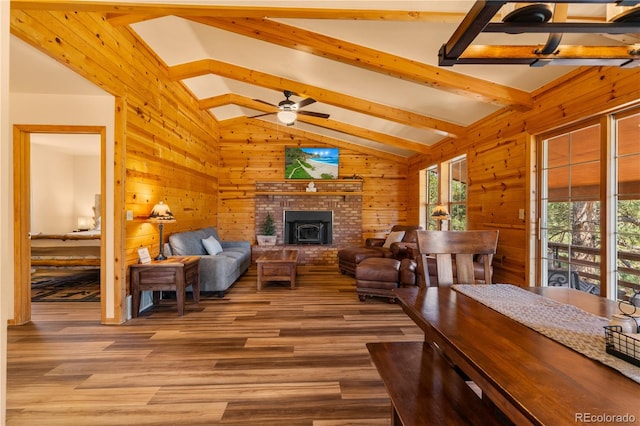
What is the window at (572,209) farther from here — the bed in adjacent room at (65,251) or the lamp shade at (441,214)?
the bed in adjacent room at (65,251)

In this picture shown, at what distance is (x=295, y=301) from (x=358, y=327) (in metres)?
1.15

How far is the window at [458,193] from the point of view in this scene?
5.18m

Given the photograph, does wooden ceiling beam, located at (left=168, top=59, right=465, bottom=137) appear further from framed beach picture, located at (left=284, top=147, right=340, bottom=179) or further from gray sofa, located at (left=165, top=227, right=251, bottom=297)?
framed beach picture, located at (left=284, top=147, right=340, bottom=179)

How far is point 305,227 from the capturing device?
277 inches

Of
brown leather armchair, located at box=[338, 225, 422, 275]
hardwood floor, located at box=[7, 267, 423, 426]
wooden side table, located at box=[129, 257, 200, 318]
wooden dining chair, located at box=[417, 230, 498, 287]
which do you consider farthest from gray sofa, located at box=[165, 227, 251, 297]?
wooden dining chair, located at box=[417, 230, 498, 287]

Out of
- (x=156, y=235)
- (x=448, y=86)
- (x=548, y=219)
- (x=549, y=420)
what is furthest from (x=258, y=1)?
(x=548, y=219)

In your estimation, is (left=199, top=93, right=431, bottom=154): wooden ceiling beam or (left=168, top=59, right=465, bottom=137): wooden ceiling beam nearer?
(left=168, top=59, right=465, bottom=137): wooden ceiling beam

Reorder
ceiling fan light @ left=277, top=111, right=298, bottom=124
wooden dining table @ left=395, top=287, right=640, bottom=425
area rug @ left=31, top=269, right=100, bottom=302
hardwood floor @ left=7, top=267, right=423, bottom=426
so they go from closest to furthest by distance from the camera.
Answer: wooden dining table @ left=395, top=287, right=640, bottom=425
hardwood floor @ left=7, top=267, right=423, bottom=426
area rug @ left=31, top=269, right=100, bottom=302
ceiling fan light @ left=277, top=111, right=298, bottom=124

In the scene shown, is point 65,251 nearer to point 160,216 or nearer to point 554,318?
point 160,216

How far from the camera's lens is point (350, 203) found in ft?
23.4

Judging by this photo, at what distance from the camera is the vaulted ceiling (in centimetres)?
213

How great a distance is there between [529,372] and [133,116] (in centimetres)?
407

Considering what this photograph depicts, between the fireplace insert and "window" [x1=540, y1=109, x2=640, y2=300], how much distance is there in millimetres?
4488

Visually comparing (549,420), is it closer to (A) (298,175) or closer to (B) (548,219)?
(B) (548,219)
